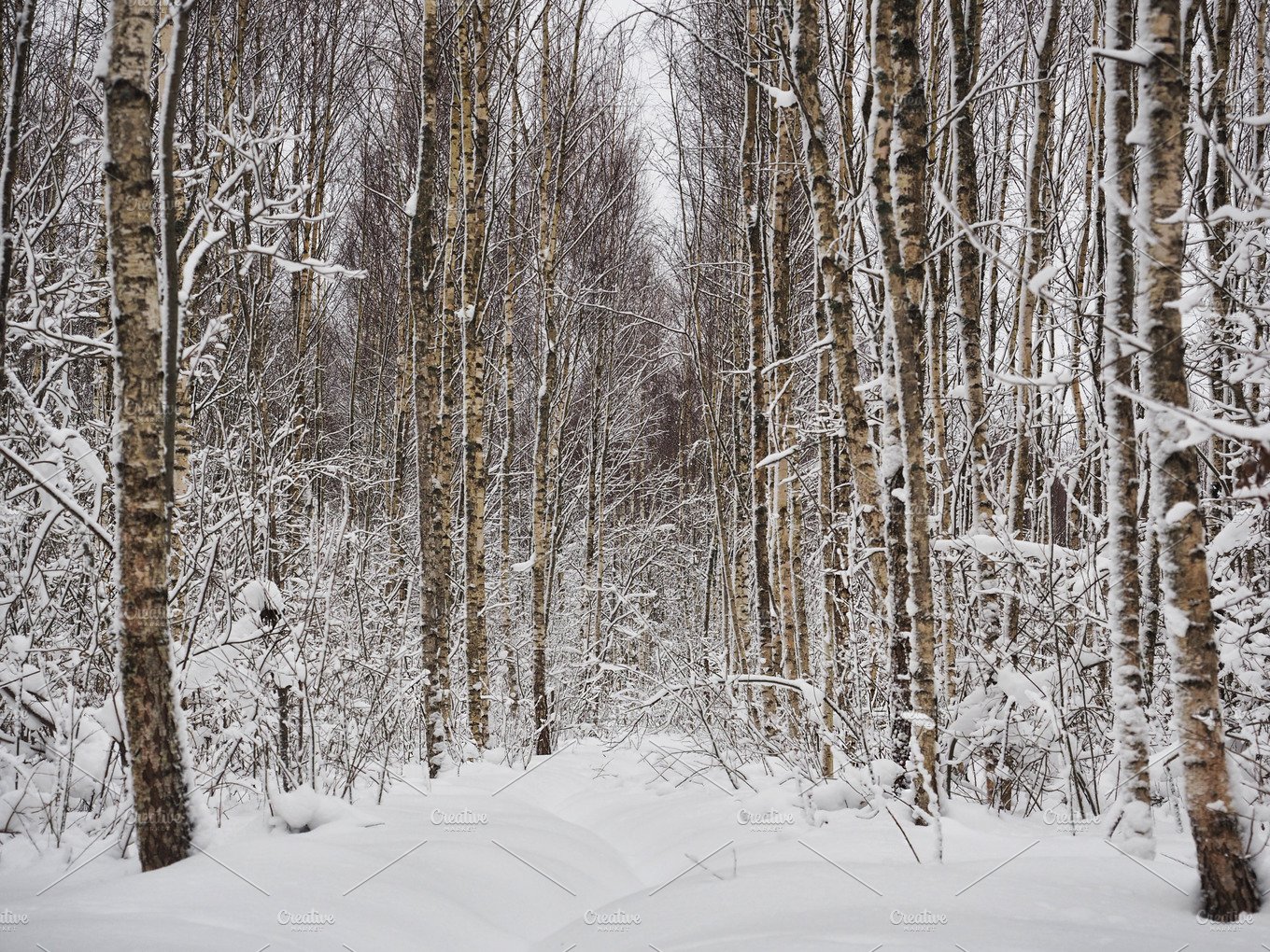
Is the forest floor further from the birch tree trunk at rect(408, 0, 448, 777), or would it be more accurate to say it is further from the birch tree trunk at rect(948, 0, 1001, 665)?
the birch tree trunk at rect(408, 0, 448, 777)

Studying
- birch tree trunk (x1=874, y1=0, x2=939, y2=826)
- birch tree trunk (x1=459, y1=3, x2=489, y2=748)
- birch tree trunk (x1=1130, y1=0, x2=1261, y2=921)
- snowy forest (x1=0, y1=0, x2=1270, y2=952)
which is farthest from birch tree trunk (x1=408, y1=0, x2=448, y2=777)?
birch tree trunk (x1=1130, y1=0, x2=1261, y2=921)

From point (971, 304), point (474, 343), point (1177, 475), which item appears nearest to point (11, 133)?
point (1177, 475)

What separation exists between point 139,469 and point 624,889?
2.02 metres

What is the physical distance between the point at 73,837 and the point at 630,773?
3.13 meters

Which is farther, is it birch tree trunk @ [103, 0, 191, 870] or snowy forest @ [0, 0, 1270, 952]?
birch tree trunk @ [103, 0, 191, 870]

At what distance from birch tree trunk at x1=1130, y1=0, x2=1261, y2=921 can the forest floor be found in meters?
0.16

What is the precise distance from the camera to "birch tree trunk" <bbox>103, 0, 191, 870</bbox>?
6.46 ft

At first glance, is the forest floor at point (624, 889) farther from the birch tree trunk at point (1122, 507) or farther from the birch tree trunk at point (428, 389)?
the birch tree trunk at point (428, 389)

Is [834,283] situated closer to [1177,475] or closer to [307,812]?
[1177,475]

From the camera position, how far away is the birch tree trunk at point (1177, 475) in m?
1.43

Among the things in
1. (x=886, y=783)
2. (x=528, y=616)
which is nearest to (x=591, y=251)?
(x=528, y=616)

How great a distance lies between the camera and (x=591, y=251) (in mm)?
10383

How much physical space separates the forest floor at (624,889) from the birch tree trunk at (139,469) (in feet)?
0.66

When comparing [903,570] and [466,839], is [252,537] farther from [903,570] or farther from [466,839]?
[903,570]
